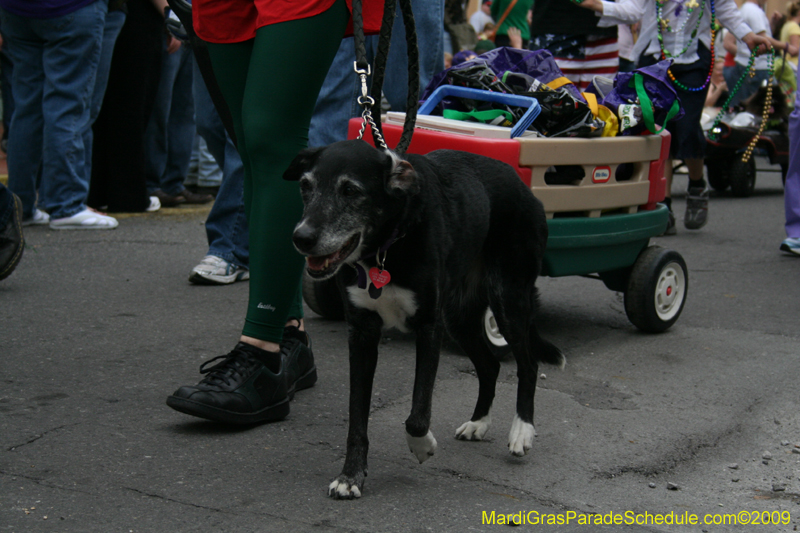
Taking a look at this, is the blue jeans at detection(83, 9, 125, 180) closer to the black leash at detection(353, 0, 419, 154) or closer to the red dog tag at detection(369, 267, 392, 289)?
the black leash at detection(353, 0, 419, 154)

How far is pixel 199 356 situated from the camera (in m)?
3.49

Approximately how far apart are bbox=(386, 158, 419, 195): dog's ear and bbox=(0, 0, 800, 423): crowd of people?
1.82ft

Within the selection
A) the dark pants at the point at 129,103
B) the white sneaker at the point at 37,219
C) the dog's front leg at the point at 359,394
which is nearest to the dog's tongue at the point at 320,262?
the dog's front leg at the point at 359,394

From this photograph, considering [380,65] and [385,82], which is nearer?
[380,65]

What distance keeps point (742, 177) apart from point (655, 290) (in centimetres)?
590

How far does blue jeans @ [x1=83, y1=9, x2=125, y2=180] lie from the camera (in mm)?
6180

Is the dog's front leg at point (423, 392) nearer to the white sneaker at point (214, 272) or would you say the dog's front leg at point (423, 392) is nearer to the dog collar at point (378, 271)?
the dog collar at point (378, 271)

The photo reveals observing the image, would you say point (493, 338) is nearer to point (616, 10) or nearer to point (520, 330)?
point (520, 330)

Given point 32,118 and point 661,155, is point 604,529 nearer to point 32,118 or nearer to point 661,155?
point 661,155

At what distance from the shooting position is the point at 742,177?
30.2 ft

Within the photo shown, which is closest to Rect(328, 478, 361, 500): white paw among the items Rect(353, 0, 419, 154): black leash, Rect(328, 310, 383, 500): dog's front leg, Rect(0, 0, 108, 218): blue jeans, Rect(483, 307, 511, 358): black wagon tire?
Rect(328, 310, 383, 500): dog's front leg

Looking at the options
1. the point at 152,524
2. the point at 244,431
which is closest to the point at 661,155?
the point at 244,431

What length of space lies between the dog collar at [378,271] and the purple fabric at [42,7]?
4306 millimetres

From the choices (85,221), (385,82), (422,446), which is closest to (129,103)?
(85,221)
